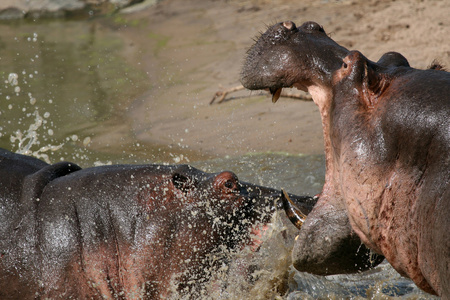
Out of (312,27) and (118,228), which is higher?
(312,27)

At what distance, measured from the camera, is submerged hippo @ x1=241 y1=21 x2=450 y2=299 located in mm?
1907

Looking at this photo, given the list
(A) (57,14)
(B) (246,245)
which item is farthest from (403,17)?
(A) (57,14)

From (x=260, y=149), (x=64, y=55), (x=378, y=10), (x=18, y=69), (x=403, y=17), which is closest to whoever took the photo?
(x=260, y=149)

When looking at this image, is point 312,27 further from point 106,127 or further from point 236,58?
point 236,58

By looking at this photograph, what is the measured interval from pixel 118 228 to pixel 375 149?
1.41m

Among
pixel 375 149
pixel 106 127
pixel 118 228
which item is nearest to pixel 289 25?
pixel 375 149

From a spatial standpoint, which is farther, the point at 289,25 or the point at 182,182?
the point at 182,182

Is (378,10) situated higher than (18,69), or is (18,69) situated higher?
(378,10)

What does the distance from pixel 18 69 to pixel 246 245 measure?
30.4ft

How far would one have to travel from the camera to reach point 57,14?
15.7m

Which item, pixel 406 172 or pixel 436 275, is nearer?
pixel 436 275

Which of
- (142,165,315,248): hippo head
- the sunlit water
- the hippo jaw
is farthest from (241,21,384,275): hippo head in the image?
the sunlit water

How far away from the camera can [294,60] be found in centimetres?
263

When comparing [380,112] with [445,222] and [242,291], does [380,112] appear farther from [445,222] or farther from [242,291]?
[242,291]
